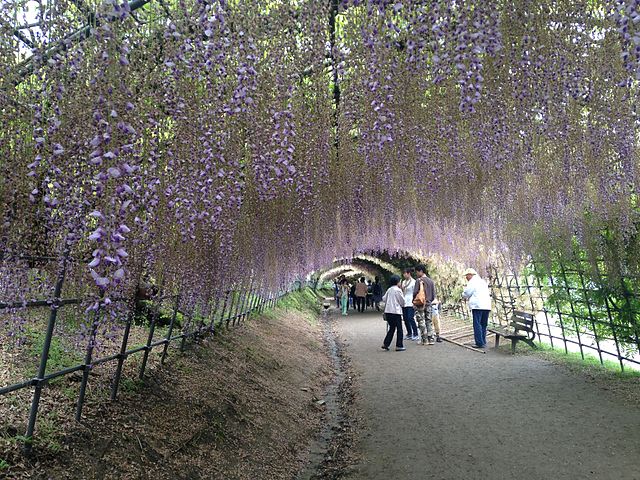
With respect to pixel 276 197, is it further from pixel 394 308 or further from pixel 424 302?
pixel 424 302

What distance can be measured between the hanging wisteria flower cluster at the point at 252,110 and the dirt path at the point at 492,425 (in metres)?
2.16

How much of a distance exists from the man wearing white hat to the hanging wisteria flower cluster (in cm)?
409

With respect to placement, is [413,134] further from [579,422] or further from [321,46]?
[579,422]

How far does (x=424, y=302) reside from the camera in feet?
30.5

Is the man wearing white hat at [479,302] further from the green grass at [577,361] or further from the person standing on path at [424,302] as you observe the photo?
the person standing on path at [424,302]

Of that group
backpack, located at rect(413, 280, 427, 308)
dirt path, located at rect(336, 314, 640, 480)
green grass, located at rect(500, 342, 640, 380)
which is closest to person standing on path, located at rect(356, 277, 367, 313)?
backpack, located at rect(413, 280, 427, 308)

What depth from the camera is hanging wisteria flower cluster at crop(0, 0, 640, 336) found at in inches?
79.0

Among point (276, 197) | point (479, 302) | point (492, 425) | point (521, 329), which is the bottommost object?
point (492, 425)

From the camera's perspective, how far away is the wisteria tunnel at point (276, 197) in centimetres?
223

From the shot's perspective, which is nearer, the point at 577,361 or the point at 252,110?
the point at 252,110

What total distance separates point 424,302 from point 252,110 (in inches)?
277

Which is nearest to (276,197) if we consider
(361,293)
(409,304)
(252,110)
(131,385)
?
(252,110)

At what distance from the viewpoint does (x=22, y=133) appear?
232 centimetres

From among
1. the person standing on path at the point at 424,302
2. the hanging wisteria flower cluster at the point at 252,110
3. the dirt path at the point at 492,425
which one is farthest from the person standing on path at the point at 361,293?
the hanging wisteria flower cluster at the point at 252,110
